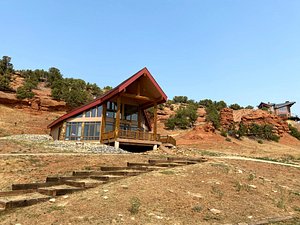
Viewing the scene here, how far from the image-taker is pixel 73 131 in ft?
103

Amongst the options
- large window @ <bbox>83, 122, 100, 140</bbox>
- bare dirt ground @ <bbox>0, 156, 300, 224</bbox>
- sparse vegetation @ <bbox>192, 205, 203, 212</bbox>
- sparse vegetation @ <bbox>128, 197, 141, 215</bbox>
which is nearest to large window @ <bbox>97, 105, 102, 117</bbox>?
large window @ <bbox>83, 122, 100, 140</bbox>

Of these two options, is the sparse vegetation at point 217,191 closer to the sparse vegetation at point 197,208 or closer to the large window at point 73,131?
the sparse vegetation at point 197,208

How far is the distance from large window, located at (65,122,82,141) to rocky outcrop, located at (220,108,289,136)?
3424 cm

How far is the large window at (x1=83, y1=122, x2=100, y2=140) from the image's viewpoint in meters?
29.5

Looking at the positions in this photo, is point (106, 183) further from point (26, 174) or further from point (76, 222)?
point (26, 174)

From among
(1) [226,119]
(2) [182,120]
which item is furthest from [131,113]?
(1) [226,119]

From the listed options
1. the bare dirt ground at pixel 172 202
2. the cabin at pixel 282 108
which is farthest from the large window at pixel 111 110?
the cabin at pixel 282 108

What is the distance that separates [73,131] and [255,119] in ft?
150

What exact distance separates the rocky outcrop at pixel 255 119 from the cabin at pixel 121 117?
2977 cm

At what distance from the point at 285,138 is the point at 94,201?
189ft

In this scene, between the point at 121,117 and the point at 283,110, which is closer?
the point at 121,117

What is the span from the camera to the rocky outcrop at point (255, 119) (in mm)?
57750

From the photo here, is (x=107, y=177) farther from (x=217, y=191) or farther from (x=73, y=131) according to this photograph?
(x=73, y=131)

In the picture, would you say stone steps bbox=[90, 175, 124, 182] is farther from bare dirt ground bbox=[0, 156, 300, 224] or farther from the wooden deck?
the wooden deck
